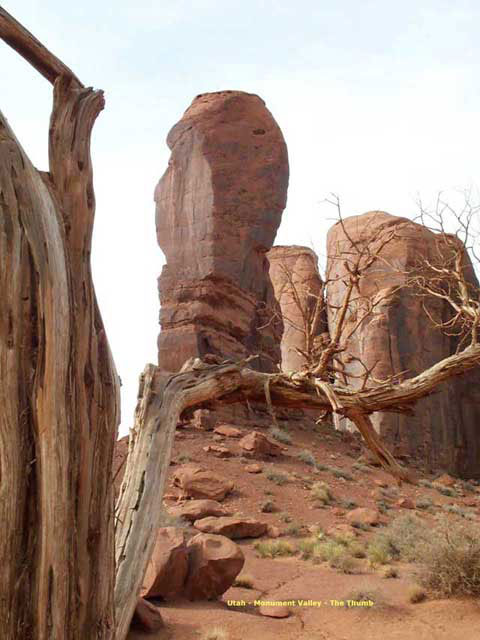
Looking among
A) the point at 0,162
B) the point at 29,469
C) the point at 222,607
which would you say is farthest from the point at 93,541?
the point at 222,607

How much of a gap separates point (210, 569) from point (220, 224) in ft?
44.8

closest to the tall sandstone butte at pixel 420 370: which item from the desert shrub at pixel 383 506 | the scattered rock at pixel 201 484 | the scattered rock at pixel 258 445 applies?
the scattered rock at pixel 258 445

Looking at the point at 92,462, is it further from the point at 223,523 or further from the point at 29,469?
the point at 223,523

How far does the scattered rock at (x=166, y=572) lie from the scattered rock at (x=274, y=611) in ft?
3.38

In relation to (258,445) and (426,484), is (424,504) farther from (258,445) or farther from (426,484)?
(258,445)

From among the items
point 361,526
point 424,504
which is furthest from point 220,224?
point 361,526

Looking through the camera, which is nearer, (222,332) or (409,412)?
(409,412)

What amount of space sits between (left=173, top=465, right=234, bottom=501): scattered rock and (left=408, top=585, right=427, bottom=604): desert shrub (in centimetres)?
538

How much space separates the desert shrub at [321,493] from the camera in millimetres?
14898

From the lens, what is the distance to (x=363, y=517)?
13.9m

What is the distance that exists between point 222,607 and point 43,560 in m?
6.03

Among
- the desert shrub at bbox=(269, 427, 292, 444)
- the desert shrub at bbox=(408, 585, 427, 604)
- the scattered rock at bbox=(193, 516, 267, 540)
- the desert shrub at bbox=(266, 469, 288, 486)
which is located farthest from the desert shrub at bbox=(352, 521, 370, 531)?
the desert shrub at bbox=(269, 427, 292, 444)

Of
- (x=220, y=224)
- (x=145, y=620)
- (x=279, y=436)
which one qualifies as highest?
(x=220, y=224)

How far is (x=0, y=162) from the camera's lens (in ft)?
10.7
